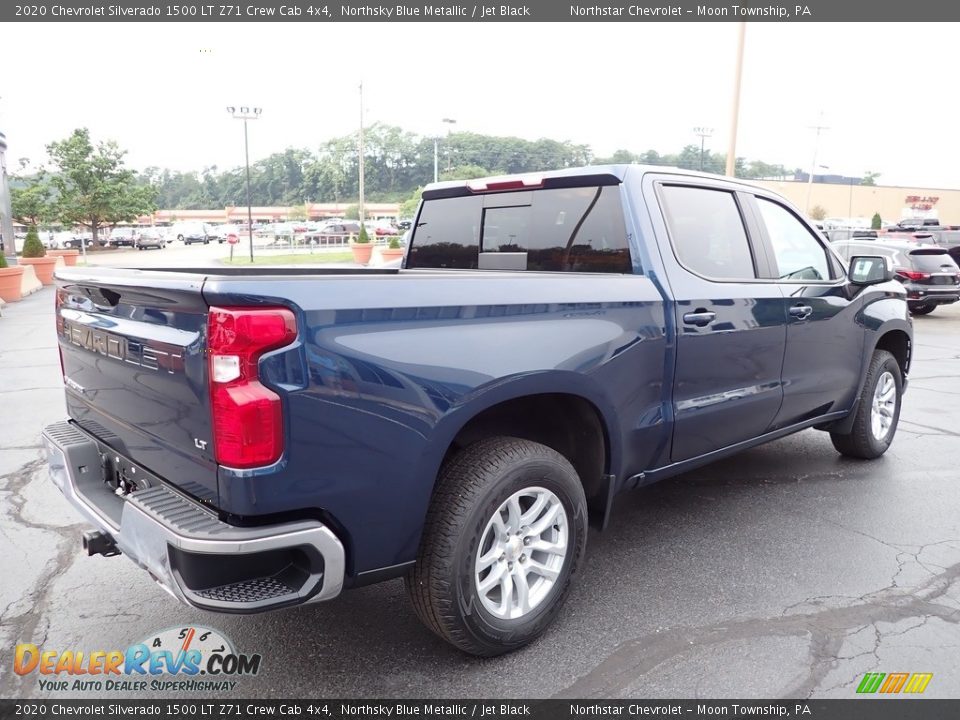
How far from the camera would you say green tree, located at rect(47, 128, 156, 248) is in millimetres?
42625

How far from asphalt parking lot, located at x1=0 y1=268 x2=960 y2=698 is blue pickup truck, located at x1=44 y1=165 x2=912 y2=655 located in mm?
295

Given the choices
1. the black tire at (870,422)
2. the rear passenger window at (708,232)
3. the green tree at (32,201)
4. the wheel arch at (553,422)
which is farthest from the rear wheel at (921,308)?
the green tree at (32,201)

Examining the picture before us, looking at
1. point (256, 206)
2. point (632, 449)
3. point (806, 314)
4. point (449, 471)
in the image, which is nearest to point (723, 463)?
point (806, 314)

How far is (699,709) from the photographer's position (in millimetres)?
2510

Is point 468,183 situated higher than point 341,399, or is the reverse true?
point 468,183

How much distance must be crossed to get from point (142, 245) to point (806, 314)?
5323 centimetres

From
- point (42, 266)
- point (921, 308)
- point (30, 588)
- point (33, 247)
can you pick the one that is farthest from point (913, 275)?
point (33, 247)

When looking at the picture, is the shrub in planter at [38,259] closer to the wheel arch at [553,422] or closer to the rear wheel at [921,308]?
the wheel arch at [553,422]

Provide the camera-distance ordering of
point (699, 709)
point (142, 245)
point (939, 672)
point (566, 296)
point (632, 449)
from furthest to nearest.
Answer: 1. point (142, 245)
2. point (632, 449)
3. point (566, 296)
4. point (939, 672)
5. point (699, 709)

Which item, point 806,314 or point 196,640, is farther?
point 806,314

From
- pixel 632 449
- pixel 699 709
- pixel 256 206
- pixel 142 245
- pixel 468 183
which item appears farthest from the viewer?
pixel 256 206

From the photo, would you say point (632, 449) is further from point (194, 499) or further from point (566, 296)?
point (194, 499)

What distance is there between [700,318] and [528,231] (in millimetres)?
1022

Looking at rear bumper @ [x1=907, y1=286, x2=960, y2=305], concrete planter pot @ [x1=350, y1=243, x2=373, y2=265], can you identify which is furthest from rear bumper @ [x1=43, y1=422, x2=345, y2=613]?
concrete planter pot @ [x1=350, y1=243, x2=373, y2=265]
